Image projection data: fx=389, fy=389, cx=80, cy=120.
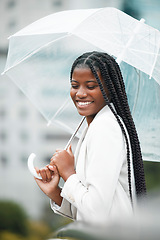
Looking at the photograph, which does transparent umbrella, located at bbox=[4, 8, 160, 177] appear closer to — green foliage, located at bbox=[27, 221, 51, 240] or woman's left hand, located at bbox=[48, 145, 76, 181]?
woman's left hand, located at bbox=[48, 145, 76, 181]

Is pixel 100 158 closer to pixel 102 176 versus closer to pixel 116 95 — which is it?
pixel 102 176

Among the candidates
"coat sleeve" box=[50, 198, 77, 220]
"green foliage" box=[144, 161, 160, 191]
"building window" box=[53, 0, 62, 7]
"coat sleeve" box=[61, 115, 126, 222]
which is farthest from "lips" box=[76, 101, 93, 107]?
"building window" box=[53, 0, 62, 7]

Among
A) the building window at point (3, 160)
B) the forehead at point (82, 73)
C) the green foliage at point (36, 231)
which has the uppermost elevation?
the forehead at point (82, 73)

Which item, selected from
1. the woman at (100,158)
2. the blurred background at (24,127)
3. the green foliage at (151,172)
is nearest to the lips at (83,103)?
the woman at (100,158)

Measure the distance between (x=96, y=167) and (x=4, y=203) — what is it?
371 cm

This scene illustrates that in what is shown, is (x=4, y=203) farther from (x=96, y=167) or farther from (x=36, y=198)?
(x=96, y=167)

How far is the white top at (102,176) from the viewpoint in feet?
3.88

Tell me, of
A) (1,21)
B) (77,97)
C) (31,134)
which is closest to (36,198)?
(31,134)

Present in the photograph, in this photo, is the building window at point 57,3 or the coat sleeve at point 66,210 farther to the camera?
the building window at point 57,3

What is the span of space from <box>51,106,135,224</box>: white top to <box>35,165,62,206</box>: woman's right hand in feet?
0.40

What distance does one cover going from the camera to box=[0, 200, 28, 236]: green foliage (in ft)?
14.4

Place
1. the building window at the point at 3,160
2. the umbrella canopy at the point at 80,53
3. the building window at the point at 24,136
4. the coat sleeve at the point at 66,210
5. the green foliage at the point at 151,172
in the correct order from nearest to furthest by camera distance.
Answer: the coat sleeve at the point at 66,210
the umbrella canopy at the point at 80,53
the green foliage at the point at 151,172
the building window at the point at 24,136
the building window at the point at 3,160

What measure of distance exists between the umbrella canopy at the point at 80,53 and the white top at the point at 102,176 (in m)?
0.43

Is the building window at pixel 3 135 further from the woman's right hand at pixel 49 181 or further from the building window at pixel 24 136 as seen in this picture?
the woman's right hand at pixel 49 181
